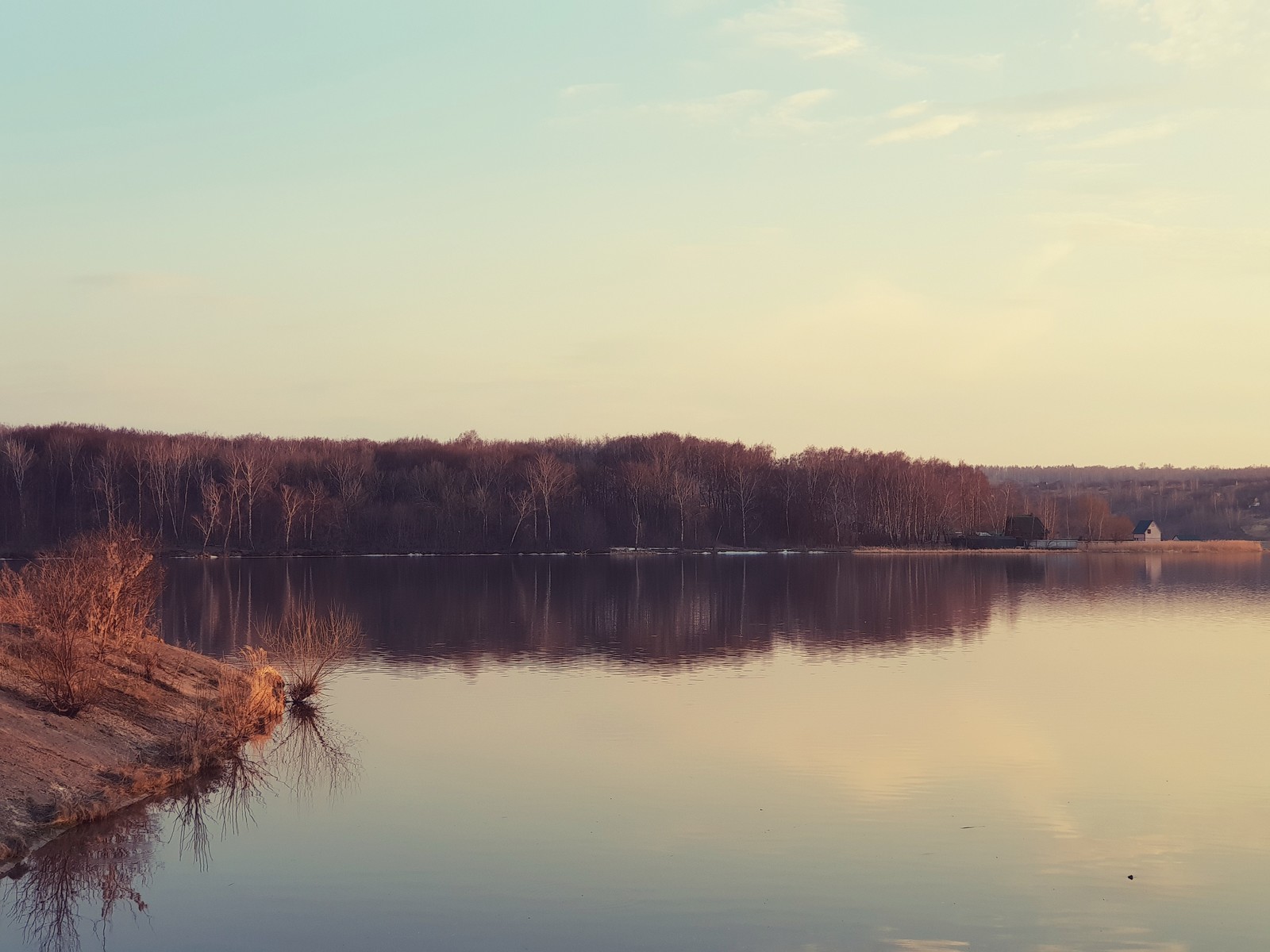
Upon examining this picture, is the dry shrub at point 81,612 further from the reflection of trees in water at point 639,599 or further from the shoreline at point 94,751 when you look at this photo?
the reflection of trees in water at point 639,599

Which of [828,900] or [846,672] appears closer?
[828,900]

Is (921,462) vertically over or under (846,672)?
over

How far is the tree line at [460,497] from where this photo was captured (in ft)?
381

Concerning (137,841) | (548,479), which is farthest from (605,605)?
(548,479)

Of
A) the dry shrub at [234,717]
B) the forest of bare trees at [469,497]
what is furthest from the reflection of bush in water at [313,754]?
the forest of bare trees at [469,497]

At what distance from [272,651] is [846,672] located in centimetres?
1563

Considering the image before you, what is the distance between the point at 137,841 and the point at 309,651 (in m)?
12.2

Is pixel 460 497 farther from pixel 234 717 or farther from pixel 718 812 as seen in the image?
pixel 718 812

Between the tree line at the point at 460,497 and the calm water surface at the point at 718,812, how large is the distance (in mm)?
79371

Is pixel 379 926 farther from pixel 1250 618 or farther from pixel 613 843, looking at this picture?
pixel 1250 618

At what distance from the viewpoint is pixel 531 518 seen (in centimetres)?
12294

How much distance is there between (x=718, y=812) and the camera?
698 inches

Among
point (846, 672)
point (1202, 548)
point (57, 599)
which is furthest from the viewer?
point (1202, 548)

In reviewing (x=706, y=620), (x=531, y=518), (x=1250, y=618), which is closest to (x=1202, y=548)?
(x=531, y=518)
